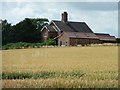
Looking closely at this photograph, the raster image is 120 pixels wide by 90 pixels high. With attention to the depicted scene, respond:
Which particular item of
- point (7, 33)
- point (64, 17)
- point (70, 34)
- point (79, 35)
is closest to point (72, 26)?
point (64, 17)

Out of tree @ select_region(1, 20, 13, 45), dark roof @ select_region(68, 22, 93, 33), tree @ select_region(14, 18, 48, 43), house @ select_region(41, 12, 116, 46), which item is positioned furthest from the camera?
dark roof @ select_region(68, 22, 93, 33)

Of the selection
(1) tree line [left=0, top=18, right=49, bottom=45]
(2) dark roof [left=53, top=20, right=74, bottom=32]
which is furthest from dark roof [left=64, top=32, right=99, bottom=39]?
(1) tree line [left=0, top=18, right=49, bottom=45]

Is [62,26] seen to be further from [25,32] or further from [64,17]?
[25,32]

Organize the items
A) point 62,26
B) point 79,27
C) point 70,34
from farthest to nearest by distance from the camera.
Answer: point 79,27, point 62,26, point 70,34

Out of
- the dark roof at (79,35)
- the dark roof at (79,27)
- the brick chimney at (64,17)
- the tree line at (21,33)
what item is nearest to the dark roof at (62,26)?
the brick chimney at (64,17)

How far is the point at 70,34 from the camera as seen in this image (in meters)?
81.9

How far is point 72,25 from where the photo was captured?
90.0 m

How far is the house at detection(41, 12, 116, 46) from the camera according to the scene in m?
79.6

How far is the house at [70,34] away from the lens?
79.6m

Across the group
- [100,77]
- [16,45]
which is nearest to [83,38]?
[16,45]

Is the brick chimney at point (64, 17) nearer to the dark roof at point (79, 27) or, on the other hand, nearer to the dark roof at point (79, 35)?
the dark roof at point (79, 27)

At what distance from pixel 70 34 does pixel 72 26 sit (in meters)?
8.09

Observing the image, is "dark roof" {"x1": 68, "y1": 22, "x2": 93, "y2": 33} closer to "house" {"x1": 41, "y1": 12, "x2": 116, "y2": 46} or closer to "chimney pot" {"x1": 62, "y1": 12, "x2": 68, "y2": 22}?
"house" {"x1": 41, "y1": 12, "x2": 116, "y2": 46}

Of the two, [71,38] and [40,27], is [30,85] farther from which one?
[40,27]
